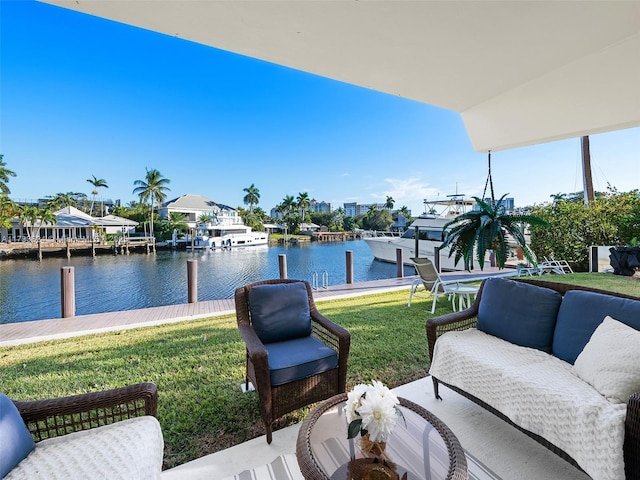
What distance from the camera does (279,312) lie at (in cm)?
235

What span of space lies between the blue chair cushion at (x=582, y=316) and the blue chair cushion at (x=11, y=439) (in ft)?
9.21

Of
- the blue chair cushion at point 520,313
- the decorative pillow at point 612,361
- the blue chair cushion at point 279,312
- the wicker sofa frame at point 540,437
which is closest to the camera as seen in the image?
the wicker sofa frame at point 540,437

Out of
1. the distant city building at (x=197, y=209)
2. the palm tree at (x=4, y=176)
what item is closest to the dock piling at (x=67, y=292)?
the palm tree at (x=4, y=176)

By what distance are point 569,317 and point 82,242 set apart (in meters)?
29.4

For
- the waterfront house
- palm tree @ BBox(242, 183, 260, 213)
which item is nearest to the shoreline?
the waterfront house

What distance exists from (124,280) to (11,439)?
1576 centimetres

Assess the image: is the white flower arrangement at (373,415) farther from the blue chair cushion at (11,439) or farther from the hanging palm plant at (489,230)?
the hanging palm plant at (489,230)

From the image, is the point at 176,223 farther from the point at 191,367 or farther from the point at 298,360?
the point at 298,360

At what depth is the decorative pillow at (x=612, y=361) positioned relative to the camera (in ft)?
4.47

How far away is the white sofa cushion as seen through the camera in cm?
98

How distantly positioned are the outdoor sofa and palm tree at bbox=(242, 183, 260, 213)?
45.3m

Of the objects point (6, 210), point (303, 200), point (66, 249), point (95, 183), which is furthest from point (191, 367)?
point (95, 183)

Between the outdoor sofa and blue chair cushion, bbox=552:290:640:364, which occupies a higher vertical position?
blue chair cushion, bbox=552:290:640:364

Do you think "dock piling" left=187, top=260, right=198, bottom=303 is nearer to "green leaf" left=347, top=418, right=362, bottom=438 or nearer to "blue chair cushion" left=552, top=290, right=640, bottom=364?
"green leaf" left=347, top=418, right=362, bottom=438
